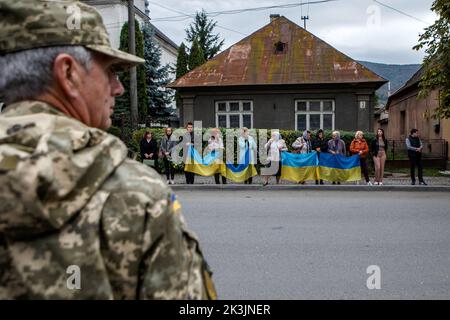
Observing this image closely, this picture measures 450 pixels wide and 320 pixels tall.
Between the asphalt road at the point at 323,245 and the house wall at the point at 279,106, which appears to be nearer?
the asphalt road at the point at 323,245

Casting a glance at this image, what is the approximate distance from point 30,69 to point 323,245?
19.6 ft

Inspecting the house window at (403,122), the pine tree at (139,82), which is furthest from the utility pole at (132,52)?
the house window at (403,122)

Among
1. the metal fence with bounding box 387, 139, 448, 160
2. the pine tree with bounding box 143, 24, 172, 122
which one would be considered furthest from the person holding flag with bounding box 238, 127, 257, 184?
the pine tree with bounding box 143, 24, 172, 122

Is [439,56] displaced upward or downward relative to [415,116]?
upward

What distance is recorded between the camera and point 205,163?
15273 millimetres

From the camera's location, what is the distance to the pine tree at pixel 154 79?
106 feet

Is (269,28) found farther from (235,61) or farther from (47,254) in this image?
(47,254)

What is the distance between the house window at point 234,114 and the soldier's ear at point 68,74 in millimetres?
23814

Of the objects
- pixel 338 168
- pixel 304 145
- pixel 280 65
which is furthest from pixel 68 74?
pixel 280 65

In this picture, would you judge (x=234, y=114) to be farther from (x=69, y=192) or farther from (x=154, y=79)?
(x=69, y=192)

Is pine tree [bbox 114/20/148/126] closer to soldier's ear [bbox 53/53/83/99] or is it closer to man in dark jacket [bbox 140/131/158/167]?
man in dark jacket [bbox 140/131/158/167]

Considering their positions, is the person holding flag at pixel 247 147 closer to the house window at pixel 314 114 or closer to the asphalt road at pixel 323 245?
the asphalt road at pixel 323 245

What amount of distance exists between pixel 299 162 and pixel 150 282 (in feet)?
45.8
